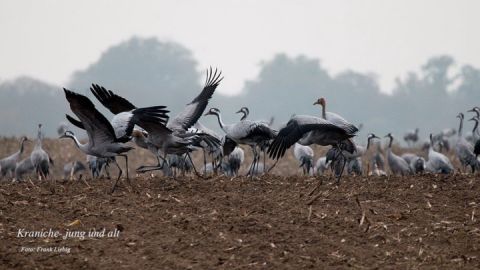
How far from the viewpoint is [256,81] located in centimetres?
11806

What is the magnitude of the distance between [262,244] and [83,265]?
1.73 metres

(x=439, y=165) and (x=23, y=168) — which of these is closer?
(x=439, y=165)

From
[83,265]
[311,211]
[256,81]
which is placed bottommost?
[83,265]

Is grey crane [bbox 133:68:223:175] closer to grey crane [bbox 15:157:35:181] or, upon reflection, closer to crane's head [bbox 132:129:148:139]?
crane's head [bbox 132:129:148:139]

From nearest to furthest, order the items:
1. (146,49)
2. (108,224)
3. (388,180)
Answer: (108,224) → (388,180) → (146,49)

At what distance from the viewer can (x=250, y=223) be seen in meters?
9.62

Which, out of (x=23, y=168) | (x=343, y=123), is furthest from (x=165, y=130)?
(x=23, y=168)

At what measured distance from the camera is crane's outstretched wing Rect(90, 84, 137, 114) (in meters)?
12.4

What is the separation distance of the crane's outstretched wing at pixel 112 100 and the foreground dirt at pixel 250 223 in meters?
1.21

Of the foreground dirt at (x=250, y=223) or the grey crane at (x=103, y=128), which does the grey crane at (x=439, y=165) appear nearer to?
the foreground dirt at (x=250, y=223)

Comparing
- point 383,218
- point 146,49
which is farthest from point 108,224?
point 146,49

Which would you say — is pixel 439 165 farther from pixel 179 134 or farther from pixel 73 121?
pixel 73 121

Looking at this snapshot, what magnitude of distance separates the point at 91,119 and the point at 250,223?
294cm

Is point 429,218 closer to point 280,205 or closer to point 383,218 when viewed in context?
point 383,218
